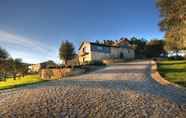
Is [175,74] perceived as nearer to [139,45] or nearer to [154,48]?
[154,48]

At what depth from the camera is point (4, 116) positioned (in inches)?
279

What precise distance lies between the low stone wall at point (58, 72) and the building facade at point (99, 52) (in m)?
23.0

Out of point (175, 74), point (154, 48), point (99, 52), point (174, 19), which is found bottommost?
point (175, 74)

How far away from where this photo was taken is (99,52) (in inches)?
2169

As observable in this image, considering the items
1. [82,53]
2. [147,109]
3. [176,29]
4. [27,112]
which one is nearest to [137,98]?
[147,109]

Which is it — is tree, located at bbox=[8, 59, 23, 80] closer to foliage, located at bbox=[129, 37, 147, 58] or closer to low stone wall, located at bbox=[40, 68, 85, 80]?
low stone wall, located at bbox=[40, 68, 85, 80]

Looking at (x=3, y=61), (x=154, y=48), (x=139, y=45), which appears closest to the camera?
(x=3, y=61)

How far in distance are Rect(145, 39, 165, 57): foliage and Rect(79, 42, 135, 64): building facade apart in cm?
591

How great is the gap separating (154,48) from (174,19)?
3712 cm

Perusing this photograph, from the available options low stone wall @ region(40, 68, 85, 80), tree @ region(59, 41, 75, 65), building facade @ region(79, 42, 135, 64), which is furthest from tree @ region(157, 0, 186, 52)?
tree @ region(59, 41, 75, 65)

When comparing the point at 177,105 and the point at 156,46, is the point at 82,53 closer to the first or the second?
the point at 156,46

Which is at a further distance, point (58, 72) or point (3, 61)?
point (3, 61)

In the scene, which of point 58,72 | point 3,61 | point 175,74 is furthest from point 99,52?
point 175,74

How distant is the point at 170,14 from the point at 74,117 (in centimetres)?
2455
